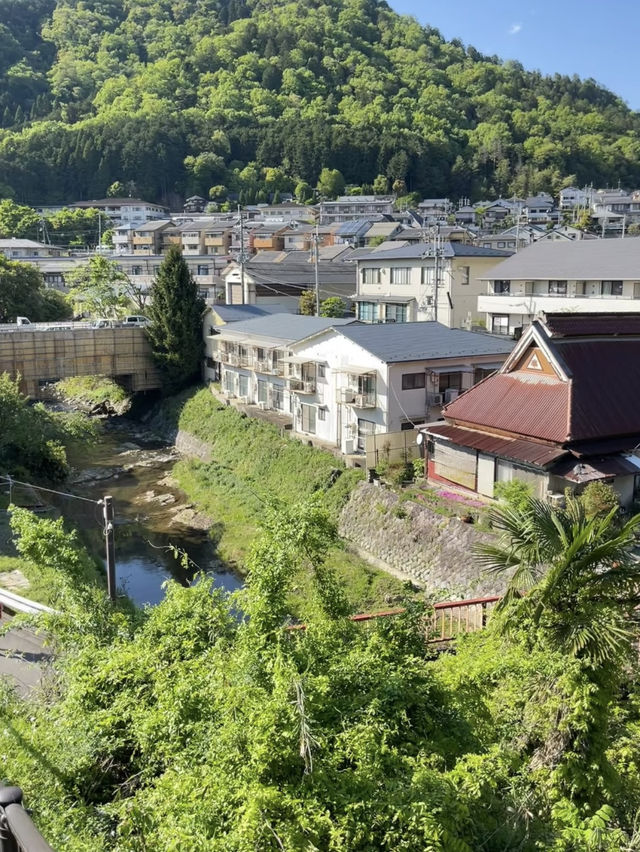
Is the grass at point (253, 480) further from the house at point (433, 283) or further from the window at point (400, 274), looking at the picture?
the window at point (400, 274)

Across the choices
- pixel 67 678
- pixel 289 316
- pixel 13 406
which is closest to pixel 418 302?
pixel 289 316

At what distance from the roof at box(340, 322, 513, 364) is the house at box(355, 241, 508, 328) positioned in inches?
397

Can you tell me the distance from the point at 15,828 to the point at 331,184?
109648 mm

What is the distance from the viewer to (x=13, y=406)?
24.0 meters

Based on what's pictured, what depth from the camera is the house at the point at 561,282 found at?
30844mm

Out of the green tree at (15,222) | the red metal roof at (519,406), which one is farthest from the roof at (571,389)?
the green tree at (15,222)

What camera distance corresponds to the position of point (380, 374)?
23.8 meters

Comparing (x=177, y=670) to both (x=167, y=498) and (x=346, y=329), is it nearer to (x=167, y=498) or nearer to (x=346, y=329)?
(x=346, y=329)

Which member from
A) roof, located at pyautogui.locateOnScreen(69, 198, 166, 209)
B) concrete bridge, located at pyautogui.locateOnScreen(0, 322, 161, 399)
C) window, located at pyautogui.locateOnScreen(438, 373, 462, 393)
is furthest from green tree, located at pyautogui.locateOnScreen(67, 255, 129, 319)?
roof, located at pyautogui.locateOnScreen(69, 198, 166, 209)

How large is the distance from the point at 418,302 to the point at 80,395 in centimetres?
2227

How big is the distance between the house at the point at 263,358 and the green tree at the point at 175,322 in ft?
4.76

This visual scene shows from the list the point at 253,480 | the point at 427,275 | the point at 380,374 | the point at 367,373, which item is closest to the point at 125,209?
the point at 427,275

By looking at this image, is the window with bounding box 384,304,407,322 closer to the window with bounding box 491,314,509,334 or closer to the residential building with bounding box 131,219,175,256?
the window with bounding box 491,314,509,334

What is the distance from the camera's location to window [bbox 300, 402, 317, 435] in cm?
2750
